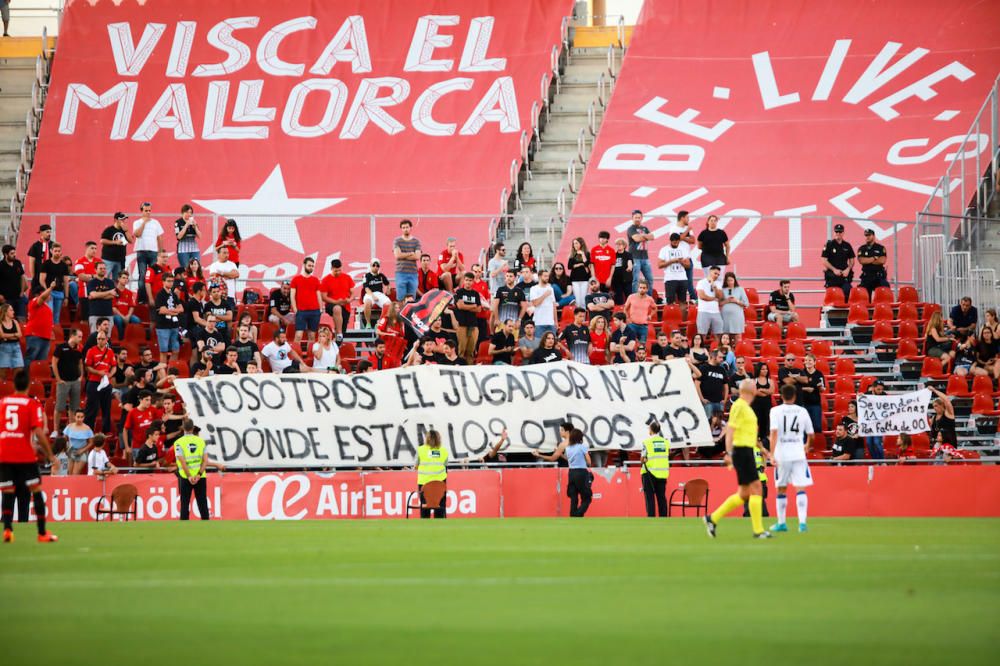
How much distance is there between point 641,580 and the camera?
442 inches

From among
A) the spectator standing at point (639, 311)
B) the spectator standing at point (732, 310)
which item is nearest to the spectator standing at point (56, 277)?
the spectator standing at point (639, 311)

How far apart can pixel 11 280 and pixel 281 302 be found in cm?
506

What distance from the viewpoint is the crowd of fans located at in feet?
85.3

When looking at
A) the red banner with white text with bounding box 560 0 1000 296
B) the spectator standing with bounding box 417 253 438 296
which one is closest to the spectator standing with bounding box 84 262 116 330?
the spectator standing with bounding box 417 253 438 296

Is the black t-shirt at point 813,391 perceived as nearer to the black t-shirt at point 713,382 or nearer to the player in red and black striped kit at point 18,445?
the black t-shirt at point 713,382

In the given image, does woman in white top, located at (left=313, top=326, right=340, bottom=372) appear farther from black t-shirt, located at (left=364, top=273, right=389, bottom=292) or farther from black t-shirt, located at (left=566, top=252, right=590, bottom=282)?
black t-shirt, located at (left=566, top=252, right=590, bottom=282)

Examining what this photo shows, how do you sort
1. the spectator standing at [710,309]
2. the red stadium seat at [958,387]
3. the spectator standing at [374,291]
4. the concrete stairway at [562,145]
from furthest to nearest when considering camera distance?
the concrete stairway at [562,145]
the spectator standing at [374,291]
the spectator standing at [710,309]
the red stadium seat at [958,387]

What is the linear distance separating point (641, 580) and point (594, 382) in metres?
14.4

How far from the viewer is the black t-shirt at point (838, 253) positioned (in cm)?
2948

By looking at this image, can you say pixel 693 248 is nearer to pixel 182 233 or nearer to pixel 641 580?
pixel 182 233

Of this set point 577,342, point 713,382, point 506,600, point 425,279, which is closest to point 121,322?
point 425,279

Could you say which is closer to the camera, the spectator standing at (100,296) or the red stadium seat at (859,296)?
the spectator standing at (100,296)

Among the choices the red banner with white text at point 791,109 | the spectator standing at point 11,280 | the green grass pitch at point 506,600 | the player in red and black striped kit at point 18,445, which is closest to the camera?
the green grass pitch at point 506,600

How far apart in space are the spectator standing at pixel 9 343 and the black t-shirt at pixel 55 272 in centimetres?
106
